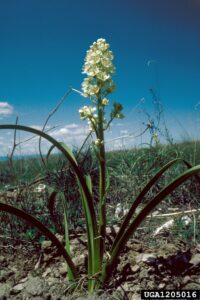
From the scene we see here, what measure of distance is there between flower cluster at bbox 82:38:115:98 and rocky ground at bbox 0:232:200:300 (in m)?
1.18

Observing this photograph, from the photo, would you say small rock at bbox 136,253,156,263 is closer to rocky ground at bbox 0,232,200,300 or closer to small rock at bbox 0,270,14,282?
rocky ground at bbox 0,232,200,300

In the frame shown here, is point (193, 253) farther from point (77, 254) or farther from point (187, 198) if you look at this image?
point (187, 198)

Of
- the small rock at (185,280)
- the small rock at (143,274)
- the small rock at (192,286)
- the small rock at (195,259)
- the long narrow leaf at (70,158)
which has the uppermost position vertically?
the long narrow leaf at (70,158)

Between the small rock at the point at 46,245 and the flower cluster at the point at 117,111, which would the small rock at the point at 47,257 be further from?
the flower cluster at the point at 117,111

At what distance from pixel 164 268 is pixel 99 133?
1.02m

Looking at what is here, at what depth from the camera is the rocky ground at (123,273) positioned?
2.49 metres

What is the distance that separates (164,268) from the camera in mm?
2607

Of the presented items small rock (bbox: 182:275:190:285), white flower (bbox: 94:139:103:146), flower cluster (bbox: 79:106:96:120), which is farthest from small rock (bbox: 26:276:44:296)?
flower cluster (bbox: 79:106:96:120)

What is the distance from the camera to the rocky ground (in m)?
2.49

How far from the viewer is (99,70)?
2.46 meters

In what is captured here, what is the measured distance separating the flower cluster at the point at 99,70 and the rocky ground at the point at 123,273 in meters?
1.18

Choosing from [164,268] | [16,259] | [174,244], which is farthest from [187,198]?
[16,259]

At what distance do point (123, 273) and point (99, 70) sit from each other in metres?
1.37

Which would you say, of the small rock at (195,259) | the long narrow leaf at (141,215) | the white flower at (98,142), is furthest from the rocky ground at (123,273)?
the white flower at (98,142)
